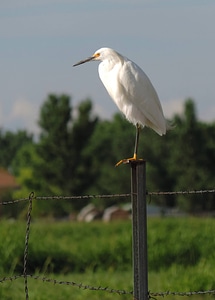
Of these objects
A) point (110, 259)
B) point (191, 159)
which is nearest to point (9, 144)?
point (191, 159)

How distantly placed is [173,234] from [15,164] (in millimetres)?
52362

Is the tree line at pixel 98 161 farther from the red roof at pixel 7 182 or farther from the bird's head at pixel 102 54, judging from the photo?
the bird's head at pixel 102 54

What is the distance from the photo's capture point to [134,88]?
6707 millimetres

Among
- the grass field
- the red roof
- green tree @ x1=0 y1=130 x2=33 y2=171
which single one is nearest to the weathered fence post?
the grass field

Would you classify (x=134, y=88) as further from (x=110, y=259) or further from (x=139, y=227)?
(x=110, y=259)

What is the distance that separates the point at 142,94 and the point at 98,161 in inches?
1550

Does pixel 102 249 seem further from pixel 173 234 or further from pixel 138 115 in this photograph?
pixel 138 115

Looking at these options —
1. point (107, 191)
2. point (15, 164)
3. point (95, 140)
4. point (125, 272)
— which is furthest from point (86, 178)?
point (125, 272)

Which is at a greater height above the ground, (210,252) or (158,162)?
(158,162)

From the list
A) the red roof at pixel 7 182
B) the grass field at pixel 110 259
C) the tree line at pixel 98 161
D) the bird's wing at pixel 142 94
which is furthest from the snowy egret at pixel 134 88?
the red roof at pixel 7 182

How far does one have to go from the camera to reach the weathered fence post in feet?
15.6

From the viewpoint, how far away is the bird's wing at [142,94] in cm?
664

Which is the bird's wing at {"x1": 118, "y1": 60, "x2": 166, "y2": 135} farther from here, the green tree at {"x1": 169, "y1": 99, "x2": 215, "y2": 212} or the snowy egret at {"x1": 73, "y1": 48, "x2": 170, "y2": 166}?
the green tree at {"x1": 169, "y1": 99, "x2": 215, "y2": 212}

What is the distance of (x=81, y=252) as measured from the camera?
1416cm
